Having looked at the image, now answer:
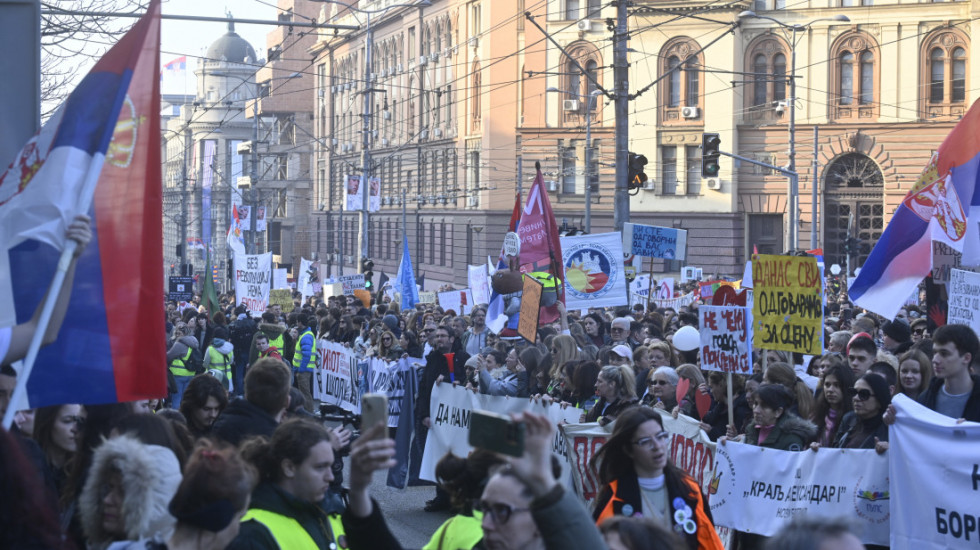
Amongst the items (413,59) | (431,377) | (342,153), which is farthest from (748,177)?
(431,377)

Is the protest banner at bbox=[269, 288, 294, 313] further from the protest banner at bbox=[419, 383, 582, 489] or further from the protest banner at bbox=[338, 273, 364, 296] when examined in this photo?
the protest banner at bbox=[419, 383, 582, 489]

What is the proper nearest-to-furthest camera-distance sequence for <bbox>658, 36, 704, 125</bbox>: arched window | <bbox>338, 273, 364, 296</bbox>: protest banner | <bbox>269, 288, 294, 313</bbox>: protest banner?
1. <bbox>269, 288, 294, 313</bbox>: protest banner
2. <bbox>338, 273, 364, 296</bbox>: protest banner
3. <bbox>658, 36, 704, 125</bbox>: arched window

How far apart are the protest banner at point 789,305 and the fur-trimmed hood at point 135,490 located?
647 cm

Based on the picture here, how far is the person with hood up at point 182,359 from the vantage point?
1585 centimetres

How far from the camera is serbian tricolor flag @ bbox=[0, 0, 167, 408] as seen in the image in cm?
511

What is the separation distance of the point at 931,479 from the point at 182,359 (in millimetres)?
11379

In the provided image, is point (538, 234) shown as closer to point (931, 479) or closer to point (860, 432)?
point (860, 432)

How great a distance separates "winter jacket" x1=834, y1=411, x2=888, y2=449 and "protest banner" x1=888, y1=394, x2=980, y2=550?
0.81 ft

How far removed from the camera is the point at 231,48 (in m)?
117

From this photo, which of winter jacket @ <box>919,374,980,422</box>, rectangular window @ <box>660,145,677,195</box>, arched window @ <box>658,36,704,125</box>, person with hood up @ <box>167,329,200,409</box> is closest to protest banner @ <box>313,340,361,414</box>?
person with hood up @ <box>167,329,200,409</box>

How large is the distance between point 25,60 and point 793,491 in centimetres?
490

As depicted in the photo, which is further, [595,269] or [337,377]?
[595,269]

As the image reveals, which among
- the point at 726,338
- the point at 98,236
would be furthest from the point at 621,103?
the point at 98,236

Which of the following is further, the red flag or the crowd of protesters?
the red flag
